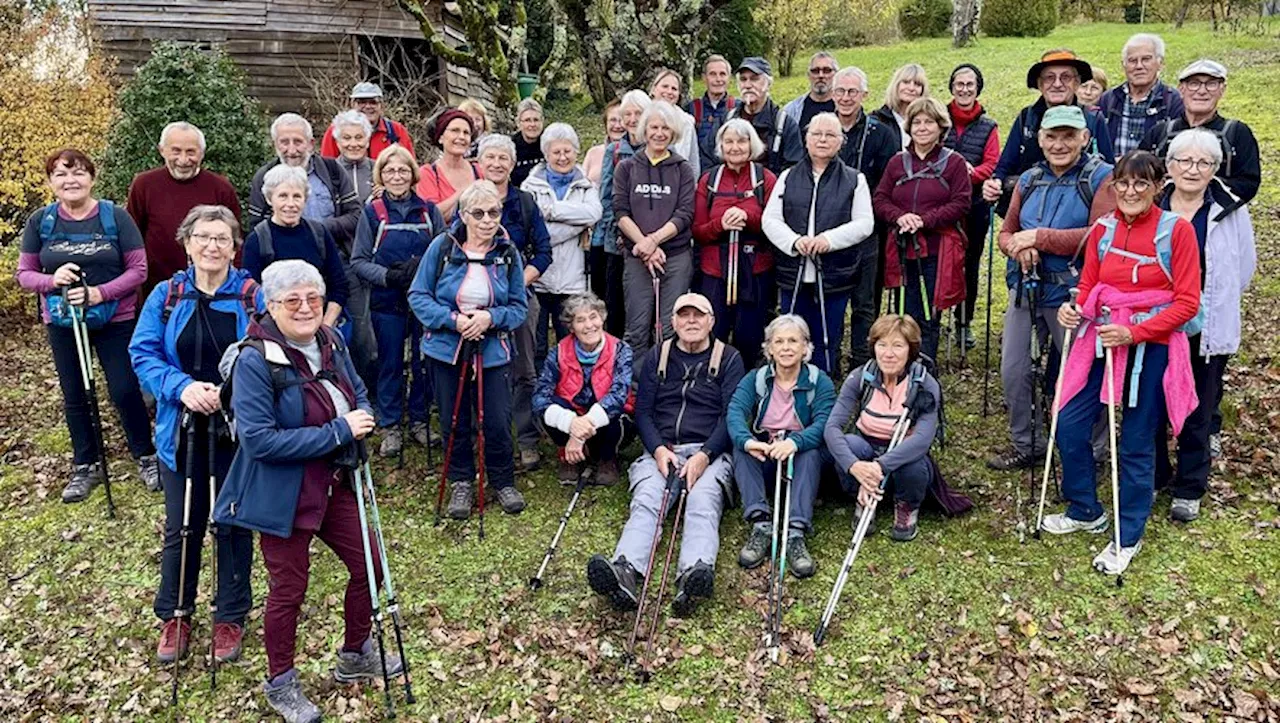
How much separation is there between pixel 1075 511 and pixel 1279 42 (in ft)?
78.0

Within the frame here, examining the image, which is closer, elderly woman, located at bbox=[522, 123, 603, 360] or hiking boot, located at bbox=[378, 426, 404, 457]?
elderly woman, located at bbox=[522, 123, 603, 360]

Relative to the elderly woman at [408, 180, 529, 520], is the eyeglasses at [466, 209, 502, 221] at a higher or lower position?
higher

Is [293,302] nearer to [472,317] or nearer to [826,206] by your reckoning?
[472,317]

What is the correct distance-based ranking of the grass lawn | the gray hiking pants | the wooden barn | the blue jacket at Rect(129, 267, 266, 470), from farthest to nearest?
the wooden barn < the gray hiking pants < the grass lawn < the blue jacket at Rect(129, 267, 266, 470)

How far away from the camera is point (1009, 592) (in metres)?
5.33

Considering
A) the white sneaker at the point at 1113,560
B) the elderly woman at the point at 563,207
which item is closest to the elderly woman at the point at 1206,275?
the white sneaker at the point at 1113,560

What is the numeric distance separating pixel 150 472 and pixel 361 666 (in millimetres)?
3109

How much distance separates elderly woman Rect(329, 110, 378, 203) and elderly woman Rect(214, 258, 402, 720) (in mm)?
3049

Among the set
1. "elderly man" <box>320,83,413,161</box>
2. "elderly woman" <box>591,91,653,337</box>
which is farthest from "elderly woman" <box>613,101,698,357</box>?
"elderly man" <box>320,83,413,161</box>

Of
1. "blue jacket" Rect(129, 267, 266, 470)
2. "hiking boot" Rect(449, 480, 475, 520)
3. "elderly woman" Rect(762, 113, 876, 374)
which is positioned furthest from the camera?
"elderly woman" Rect(762, 113, 876, 374)

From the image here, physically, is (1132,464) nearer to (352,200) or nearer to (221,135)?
Answer: (352,200)

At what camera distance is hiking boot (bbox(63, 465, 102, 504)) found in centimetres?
660

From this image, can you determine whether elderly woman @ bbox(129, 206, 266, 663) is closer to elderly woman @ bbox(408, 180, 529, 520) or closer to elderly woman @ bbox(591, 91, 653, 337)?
Result: elderly woman @ bbox(408, 180, 529, 520)

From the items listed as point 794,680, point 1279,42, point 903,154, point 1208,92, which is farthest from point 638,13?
point 1279,42
